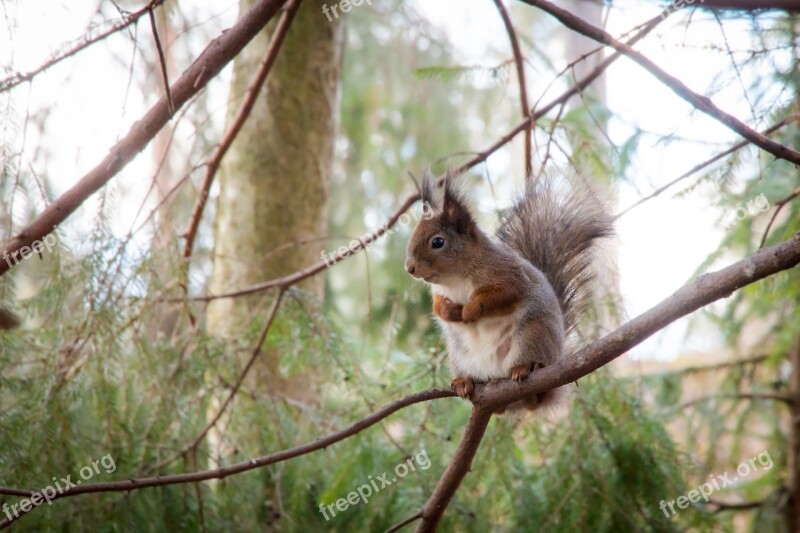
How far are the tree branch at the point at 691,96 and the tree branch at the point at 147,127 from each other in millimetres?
666

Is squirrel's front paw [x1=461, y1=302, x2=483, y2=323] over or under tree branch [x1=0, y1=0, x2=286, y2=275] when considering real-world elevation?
under

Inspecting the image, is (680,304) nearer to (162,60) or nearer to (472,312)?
(472,312)

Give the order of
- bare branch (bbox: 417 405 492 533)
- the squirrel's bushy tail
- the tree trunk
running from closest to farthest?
1. bare branch (bbox: 417 405 492 533)
2. the squirrel's bushy tail
3. the tree trunk

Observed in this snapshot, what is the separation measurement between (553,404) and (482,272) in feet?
1.40

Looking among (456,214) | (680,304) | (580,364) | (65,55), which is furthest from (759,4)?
(65,55)

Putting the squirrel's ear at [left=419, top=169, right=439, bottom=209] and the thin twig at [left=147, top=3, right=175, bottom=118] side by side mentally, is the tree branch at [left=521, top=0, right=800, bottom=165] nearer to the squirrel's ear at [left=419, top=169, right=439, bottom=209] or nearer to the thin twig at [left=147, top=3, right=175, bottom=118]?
the squirrel's ear at [left=419, top=169, right=439, bottom=209]

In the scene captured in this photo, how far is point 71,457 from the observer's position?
7.09 feet

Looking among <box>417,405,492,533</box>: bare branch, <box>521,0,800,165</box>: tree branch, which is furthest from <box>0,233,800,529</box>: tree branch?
<box>521,0,800,165</box>: tree branch

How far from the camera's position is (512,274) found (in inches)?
77.9

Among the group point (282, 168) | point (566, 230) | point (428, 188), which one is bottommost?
point (566, 230)

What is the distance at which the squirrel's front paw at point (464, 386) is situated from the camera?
1830mm

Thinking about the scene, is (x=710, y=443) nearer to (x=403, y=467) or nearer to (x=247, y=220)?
(x=403, y=467)

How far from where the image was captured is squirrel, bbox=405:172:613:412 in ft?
6.32

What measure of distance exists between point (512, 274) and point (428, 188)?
13.2 inches
